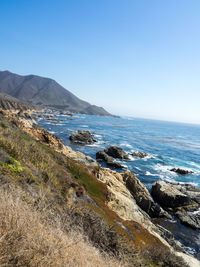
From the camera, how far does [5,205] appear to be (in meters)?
3.14

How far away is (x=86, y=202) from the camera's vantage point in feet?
31.5

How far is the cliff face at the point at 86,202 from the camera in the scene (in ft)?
17.0

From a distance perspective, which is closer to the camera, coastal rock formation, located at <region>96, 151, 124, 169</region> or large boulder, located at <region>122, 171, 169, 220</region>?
large boulder, located at <region>122, 171, 169, 220</region>

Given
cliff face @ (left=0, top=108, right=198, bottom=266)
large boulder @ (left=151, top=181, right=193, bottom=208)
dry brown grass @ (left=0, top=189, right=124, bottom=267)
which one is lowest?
large boulder @ (left=151, top=181, right=193, bottom=208)

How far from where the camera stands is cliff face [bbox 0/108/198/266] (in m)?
5.18

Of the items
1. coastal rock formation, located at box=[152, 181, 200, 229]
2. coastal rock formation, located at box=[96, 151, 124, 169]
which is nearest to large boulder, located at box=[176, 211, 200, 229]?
coastal rock formation, located at box=[152, 181, 200, 229]

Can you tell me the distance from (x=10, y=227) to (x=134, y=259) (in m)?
4.53

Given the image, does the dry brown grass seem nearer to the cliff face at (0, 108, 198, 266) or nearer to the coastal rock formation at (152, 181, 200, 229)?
the cliff face at (0, 108, 198, 266)

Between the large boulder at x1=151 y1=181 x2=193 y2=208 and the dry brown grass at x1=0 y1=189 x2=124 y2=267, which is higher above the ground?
the dry brown grass at x1=0 y1=189 x2=124 y2=267

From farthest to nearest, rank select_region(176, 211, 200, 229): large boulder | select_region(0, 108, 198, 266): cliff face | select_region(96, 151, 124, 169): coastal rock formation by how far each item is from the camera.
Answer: select_region(96, 151, 124, 169): coastal rock formation
select_region(176, 211, 200, 229): large boulder
select_region(0, 108, 198, 266): cliff face

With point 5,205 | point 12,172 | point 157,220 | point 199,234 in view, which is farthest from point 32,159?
point 199,234

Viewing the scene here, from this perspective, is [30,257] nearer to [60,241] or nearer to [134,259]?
[60,241]

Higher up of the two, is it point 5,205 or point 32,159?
point 5,205

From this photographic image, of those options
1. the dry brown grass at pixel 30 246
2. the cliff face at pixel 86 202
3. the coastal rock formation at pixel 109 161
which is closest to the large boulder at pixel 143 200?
the cliff face at pixel 86 202
